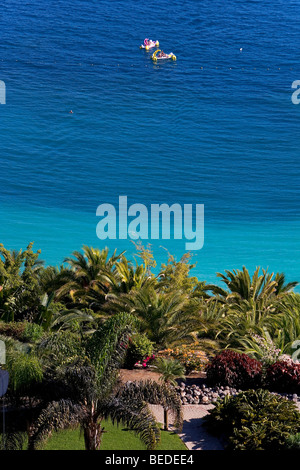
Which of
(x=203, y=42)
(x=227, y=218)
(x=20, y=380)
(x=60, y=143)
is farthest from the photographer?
(x=203, y=42)

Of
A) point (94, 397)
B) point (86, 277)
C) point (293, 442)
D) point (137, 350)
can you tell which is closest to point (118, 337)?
point (94, 397)

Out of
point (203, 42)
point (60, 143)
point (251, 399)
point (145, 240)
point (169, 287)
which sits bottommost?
point (251, 399)

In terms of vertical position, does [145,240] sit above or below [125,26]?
below

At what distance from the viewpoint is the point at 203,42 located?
A: 189 ft

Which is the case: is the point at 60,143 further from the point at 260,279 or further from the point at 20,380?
the point at 20,380

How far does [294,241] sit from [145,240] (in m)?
6.84

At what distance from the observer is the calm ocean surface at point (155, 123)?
34.0 m

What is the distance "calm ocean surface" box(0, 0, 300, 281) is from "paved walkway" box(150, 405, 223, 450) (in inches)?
548

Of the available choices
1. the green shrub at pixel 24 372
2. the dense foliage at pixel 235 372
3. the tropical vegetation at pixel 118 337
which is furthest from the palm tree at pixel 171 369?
the green shrub at pixel 24 372

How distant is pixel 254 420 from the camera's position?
14.0 meters

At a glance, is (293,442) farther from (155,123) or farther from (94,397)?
(155,123)

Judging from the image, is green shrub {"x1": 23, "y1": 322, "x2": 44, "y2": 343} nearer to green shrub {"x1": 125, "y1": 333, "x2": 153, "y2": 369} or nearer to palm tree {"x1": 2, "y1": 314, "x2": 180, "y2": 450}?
green shrub {"x1": 125, "y1": 333, "x2": 153, "y2": 369}

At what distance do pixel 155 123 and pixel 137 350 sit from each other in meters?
29.7

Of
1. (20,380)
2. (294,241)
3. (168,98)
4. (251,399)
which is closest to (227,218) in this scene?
(294,241)
